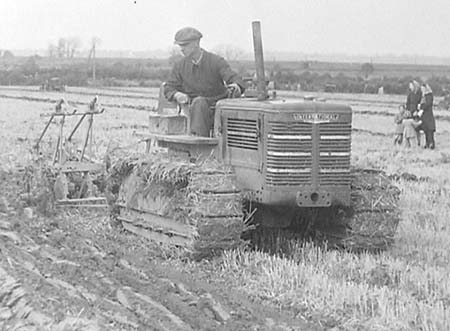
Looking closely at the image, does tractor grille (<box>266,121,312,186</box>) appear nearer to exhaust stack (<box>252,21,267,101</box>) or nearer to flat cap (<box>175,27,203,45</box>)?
exhaust stack (<box>252,21,267,101</box>)

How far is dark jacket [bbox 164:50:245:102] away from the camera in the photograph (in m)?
10.8

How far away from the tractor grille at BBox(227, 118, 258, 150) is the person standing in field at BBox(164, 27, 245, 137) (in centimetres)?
55

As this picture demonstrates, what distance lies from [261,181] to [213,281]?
1330mm

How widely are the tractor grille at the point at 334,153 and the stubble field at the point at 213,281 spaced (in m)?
0.73

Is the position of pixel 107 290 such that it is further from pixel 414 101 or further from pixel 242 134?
pixel 414 101

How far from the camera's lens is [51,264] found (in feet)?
28.6

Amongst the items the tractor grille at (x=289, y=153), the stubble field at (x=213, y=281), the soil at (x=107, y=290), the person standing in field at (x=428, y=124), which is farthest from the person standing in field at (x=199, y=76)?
the person standing in field at (x=428, y=124)

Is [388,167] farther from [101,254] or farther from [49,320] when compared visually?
[49,320]

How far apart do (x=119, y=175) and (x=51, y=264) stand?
112 inches

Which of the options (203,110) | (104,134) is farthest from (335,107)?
(104,134)

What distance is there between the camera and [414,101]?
22.9 meters

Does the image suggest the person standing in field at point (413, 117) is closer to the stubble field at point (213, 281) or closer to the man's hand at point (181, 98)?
the stubble field at point (213, 281)

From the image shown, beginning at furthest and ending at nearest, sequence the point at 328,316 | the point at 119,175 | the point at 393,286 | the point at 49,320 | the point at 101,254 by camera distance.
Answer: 1. the point at 119,175
2. the point at 101,254
3. the point at 393,286
4. the point at 328,316
5. the point at 49,320

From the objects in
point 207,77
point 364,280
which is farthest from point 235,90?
point 364,280
